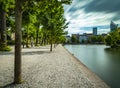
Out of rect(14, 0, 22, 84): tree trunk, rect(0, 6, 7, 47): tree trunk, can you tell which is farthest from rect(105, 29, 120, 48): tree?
rect(14, 0, 22, 84): tree trunk

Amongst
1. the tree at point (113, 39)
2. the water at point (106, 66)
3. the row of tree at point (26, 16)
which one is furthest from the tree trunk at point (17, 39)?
the tree at point (113, 39)

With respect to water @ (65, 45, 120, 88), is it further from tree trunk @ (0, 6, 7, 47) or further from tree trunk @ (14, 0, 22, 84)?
tree trunk @ (0, 6, 7, 47)

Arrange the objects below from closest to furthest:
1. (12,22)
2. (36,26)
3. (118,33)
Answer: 1. (12,22)
2. (36,26)
3. (118,33)

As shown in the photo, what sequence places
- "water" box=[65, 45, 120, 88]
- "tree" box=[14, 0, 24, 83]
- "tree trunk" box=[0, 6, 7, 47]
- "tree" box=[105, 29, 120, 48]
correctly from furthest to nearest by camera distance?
1. "tree" box=[105, 29, 120, 48]
2. "tree trunk" box=[0, 6, 7, 47]
3. "water" box=[65, 45, 120, 88]
4. "tree" box=[14, 0, 24, 83]

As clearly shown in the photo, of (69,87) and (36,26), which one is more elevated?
(36,26)

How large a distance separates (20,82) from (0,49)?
2653cm

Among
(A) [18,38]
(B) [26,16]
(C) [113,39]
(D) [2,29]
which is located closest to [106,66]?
(D) [2,29]

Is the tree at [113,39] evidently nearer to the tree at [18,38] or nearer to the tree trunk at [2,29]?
the tree trunk at [2,29]

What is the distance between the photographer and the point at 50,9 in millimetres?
12914

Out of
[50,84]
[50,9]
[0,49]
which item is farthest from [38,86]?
[0,49]

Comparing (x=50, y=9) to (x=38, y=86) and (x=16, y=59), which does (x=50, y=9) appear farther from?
(x=38, y=86)

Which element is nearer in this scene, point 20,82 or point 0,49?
point 20,82

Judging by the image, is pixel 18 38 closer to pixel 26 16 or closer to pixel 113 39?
pixel 26 16

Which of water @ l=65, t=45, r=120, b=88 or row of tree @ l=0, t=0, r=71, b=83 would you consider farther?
water @ l=65, t=45, r=120, b=88
